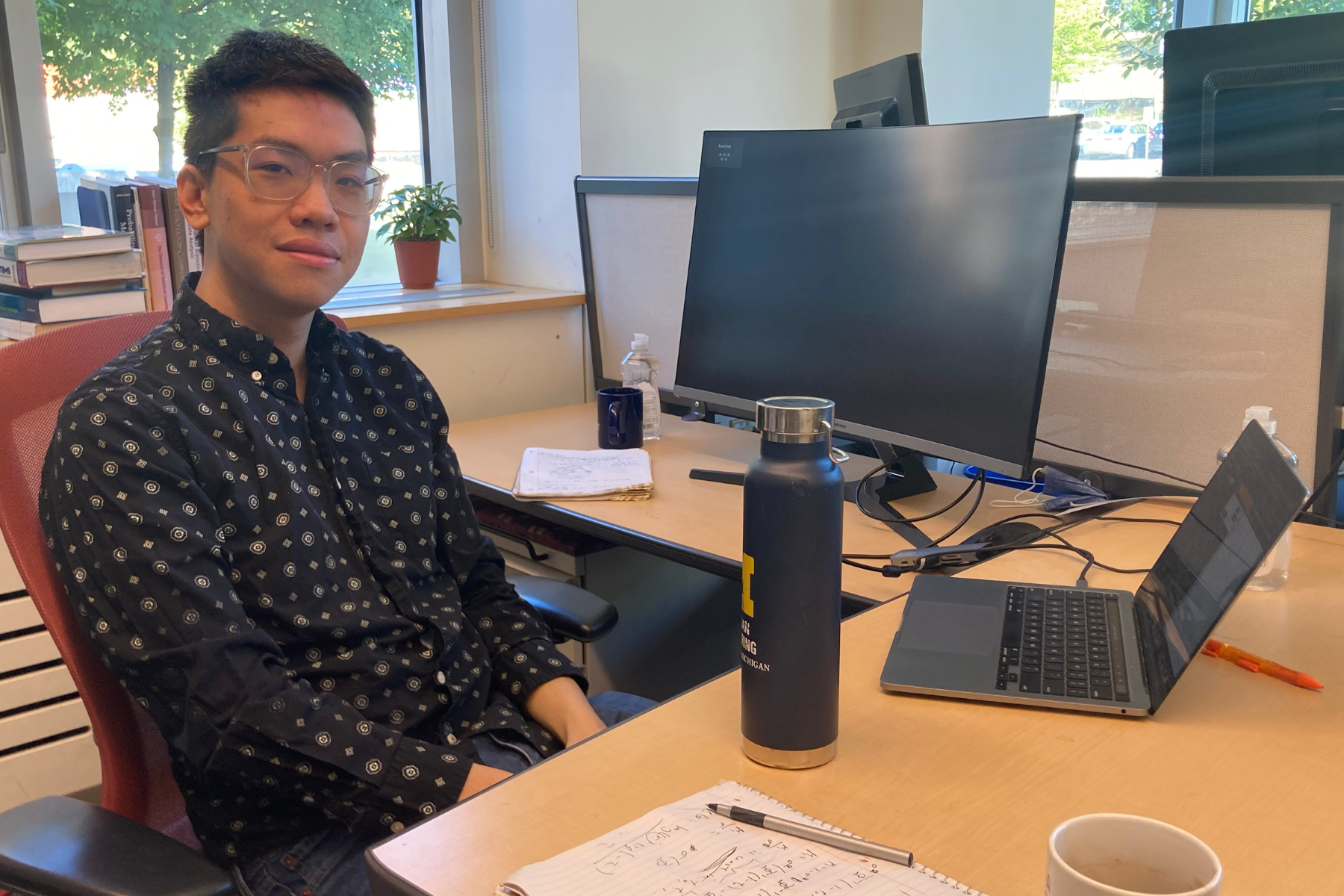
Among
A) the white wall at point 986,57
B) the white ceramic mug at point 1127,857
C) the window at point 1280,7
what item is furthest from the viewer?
the window at point 1280,7

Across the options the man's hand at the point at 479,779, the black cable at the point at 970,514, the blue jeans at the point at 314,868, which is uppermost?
the black cable at the point at 970,514

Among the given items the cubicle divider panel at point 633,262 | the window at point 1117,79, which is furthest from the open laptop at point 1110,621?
the window at point 1117,79

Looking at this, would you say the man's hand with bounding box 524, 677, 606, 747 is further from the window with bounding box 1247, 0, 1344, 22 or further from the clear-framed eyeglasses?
the window with bounding box 1247, 0, 1344, 22

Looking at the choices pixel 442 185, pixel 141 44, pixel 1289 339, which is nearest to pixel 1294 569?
pixel 1289 339

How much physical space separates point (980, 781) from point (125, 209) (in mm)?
1854

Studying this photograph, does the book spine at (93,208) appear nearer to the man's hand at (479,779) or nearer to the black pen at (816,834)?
the man's hand at (479,779)

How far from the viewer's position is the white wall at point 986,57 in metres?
Answer: 3.02

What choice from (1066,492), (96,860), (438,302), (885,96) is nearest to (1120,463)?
(1066,492)

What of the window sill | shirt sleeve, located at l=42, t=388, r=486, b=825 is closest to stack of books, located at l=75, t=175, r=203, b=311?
the window sill

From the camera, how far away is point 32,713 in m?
1.88

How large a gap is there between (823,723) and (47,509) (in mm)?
724

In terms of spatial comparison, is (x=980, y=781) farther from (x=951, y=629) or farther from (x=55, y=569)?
(x=55, y=569)

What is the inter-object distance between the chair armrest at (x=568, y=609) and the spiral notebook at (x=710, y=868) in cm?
61

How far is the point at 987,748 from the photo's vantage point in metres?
0.86
